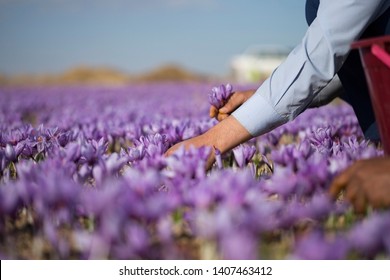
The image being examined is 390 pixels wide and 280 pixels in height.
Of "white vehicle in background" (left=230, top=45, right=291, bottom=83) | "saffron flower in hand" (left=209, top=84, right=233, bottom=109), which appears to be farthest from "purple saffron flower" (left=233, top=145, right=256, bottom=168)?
"white vehicle in background" (left=230, top=45, right=291, bottom=83)

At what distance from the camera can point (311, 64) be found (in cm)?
236

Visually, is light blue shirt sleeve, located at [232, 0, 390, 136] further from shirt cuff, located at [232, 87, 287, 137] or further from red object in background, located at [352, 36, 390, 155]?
red object in background, located at [352, 36, 390, 155]

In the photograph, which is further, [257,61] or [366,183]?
[257,61]

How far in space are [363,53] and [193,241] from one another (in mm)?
970

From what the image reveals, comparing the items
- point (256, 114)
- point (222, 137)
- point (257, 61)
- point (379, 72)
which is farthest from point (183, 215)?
point (257, 61)

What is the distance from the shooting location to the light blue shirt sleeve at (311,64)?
90.3 inches

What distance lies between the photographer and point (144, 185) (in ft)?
5.95

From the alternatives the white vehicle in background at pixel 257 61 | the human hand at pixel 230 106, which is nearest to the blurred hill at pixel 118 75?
the white vehicle in background at pixel 257 61

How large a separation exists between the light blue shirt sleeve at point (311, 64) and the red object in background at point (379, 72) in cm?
28

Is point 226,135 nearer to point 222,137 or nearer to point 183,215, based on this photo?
point 222,137

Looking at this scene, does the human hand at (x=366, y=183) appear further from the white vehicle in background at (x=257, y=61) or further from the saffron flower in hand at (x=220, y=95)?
the white vehicle in background at (x=257, y=61)

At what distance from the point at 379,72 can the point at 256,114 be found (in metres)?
0.60
